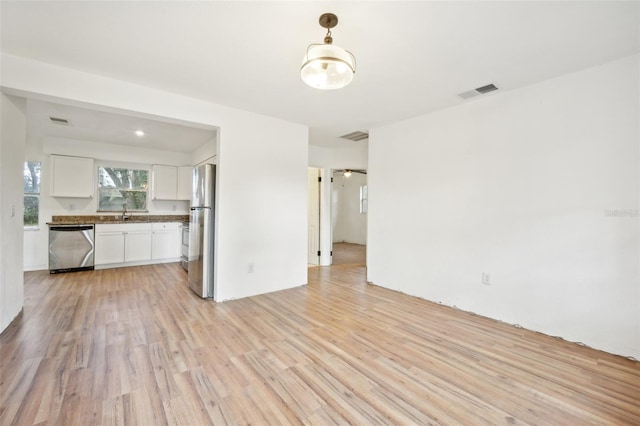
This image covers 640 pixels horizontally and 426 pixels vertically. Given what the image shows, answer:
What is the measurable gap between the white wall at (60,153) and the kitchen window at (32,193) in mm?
78

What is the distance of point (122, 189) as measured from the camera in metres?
5.86

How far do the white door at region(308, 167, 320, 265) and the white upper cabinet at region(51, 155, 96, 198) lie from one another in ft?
14.6

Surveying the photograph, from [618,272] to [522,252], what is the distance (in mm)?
692

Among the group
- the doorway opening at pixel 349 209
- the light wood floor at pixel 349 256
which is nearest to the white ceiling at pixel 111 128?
the light wood floor at pixel 349 256

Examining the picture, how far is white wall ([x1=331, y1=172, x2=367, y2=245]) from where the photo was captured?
373 inches

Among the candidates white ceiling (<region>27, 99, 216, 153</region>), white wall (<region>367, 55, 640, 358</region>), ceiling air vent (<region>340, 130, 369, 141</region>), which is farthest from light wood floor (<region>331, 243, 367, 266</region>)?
white ceiling (<region>27, 99, 216, 153</region>)

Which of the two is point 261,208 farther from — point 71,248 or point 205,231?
point 71,248

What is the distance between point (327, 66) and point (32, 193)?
6.38 m

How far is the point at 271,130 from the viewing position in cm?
397

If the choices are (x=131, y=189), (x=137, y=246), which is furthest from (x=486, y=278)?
(x=131, y=189)

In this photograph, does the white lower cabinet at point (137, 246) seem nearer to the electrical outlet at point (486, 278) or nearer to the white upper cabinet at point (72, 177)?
the white upper cabinet at point (72, 177)

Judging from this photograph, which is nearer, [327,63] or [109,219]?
[327,63]

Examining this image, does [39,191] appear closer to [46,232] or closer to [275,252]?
[46,232]

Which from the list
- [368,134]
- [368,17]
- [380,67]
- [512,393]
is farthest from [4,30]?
[512,393]
